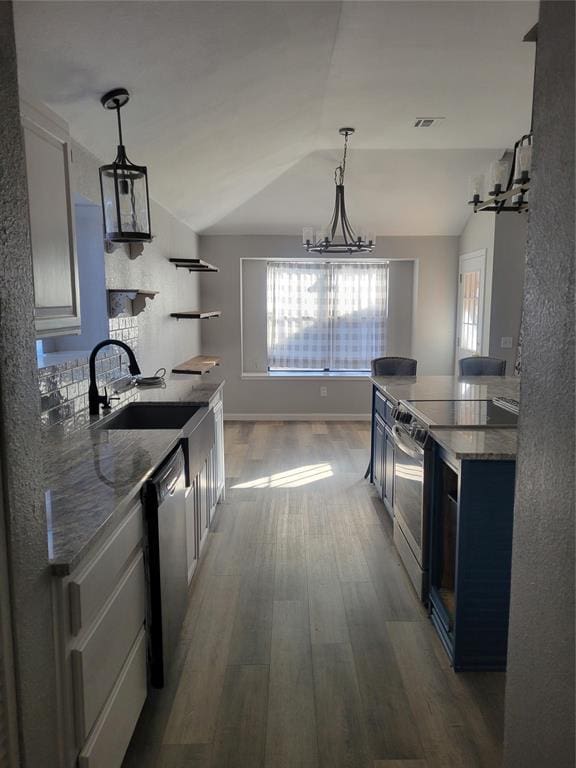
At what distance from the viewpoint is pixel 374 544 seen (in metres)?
3.69

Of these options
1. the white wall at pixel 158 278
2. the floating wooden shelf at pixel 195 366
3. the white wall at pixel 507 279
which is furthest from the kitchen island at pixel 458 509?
the white wall at pixel 507 279

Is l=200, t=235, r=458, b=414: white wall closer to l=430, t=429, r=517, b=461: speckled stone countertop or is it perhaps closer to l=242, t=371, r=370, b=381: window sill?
l=242, t=371, r=370, b=381: window sill

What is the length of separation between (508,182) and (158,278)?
9.28 ft

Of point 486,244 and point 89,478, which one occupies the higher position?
point 486,244

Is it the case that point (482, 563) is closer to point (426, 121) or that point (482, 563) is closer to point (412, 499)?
point (412, 499)

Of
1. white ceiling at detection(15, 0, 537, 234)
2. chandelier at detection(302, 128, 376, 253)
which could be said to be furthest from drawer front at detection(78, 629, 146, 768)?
chandelier at detection(302, 128, 376, 253)

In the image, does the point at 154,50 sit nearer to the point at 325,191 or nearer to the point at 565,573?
the point at 565,573

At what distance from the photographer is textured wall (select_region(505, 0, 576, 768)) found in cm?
91

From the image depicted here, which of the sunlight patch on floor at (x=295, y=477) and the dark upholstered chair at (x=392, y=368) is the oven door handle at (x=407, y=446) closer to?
the dark upholstered chair at (x=392, y=368)

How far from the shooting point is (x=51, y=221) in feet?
6.56

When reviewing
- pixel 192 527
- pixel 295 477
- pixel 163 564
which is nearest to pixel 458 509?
pixel 163 564

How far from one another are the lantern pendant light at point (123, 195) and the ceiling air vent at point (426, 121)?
8.63 ft

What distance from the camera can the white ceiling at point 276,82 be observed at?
233 centimetres

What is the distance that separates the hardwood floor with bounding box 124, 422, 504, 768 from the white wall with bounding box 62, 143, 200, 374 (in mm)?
1595
